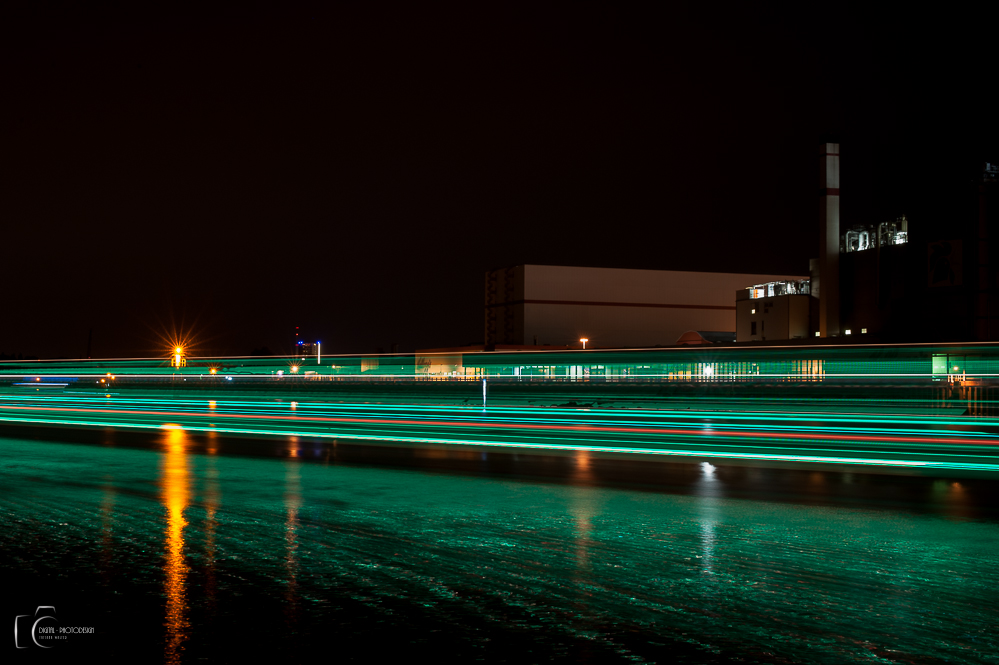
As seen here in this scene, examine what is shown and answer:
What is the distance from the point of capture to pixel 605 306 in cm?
8062

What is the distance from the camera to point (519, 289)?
262 ft

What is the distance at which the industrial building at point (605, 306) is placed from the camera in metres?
78.9

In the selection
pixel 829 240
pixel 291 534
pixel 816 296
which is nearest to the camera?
pixel 291 534

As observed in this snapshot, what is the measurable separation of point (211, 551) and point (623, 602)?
9.52 ft

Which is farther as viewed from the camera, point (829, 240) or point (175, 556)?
point (829, 240)

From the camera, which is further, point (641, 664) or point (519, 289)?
point (519, 289)

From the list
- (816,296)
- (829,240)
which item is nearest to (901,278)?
(829,240)

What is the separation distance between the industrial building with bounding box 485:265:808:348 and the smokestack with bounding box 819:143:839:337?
A: 57.9ft

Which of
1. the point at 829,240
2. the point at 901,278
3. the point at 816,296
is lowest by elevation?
the point at 816,296

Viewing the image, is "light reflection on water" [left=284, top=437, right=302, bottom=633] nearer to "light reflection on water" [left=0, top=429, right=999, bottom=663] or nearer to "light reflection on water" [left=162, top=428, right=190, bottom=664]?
"light reflection on water" [left=0, top=429, right=999, bottom=663]

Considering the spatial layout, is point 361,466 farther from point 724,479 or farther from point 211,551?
point 211,551

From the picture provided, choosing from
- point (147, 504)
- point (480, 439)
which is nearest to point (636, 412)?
point (480, 439)

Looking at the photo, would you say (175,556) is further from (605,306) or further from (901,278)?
(605,306)

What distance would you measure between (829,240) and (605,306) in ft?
81.9
